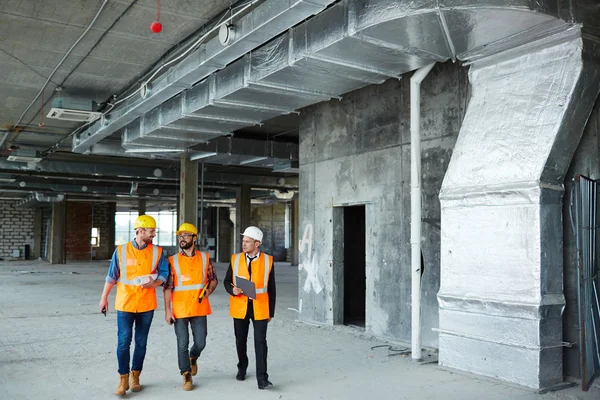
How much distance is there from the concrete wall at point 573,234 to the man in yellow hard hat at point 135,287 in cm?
395

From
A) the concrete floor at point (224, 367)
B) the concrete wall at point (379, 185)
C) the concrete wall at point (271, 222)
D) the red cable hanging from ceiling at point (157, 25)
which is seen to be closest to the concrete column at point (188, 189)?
the concrete floor at point (224, 367)

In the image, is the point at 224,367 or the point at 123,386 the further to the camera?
the point at 224,367

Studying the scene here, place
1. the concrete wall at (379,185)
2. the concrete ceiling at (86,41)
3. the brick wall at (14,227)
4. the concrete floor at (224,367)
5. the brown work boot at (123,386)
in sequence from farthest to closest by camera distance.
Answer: the brick wall at (14,227), the concrete wall at (379,185), the concrete ceiling at (86,41), the concrete floor at (224,367), the brown work boot at (123,386)

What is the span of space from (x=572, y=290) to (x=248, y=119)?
17.5 feet

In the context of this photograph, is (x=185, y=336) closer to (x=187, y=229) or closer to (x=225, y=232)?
(x=187, y=229)

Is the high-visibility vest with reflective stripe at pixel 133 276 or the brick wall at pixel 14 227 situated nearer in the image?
the high-visibility vest with reflective stripe at pixel 133 276

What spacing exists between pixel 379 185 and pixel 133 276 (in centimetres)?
410

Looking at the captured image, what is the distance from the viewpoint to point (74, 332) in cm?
820

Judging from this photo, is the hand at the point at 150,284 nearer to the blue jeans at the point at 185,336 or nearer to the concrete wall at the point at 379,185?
the blue jeans at the point at 185,336

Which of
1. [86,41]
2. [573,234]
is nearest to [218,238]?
[86,41]

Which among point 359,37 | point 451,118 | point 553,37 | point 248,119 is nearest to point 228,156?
point 248,119

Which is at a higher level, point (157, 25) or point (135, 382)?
point (157, 25)

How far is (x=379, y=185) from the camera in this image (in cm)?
793

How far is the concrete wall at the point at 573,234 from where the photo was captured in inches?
211
